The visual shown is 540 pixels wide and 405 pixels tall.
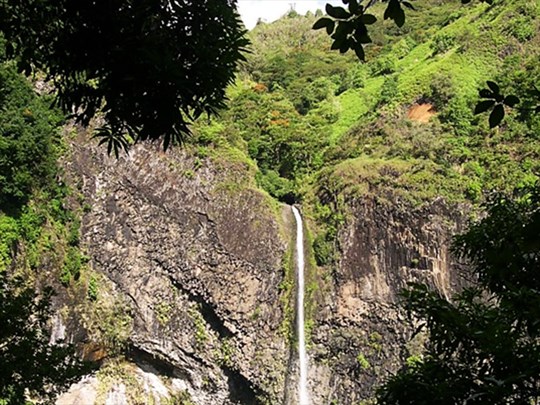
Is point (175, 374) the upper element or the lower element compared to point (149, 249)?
lower

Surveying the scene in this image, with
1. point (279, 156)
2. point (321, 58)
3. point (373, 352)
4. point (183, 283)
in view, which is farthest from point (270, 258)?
point (321, 58)

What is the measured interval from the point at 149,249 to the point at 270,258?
3528 millimetres

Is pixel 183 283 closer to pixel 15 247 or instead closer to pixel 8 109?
pixel 15 247

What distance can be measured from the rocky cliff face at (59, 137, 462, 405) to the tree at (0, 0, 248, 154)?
41.5 feet

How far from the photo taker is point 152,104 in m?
2.21

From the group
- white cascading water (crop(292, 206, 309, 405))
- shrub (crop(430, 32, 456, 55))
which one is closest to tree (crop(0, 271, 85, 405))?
white cascading water (crop(292, 206, 309, 405))

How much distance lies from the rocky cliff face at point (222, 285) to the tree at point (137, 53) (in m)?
12.6

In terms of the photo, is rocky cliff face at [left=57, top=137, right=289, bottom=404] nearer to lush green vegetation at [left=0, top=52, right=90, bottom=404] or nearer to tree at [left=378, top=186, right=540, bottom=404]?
lush green vegetation at [left=0, top=52, right=90, bottom=404]

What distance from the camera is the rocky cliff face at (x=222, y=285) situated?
585 inches

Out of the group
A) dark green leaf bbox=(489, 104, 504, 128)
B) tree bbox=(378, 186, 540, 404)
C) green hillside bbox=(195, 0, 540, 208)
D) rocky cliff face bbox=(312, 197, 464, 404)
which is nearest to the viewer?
dark green leaf bbox=(489, 104, 504, 128)

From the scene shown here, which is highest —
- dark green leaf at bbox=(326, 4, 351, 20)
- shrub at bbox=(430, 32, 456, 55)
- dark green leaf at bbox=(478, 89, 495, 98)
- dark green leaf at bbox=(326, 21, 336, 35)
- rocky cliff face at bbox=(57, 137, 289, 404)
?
shrub at bbox=(430, 32, 456, 55)

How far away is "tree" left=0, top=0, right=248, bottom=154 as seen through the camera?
2152 mm

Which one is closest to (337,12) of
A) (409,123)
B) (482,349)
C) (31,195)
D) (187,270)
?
(482,349)

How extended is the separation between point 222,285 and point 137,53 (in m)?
13.9
